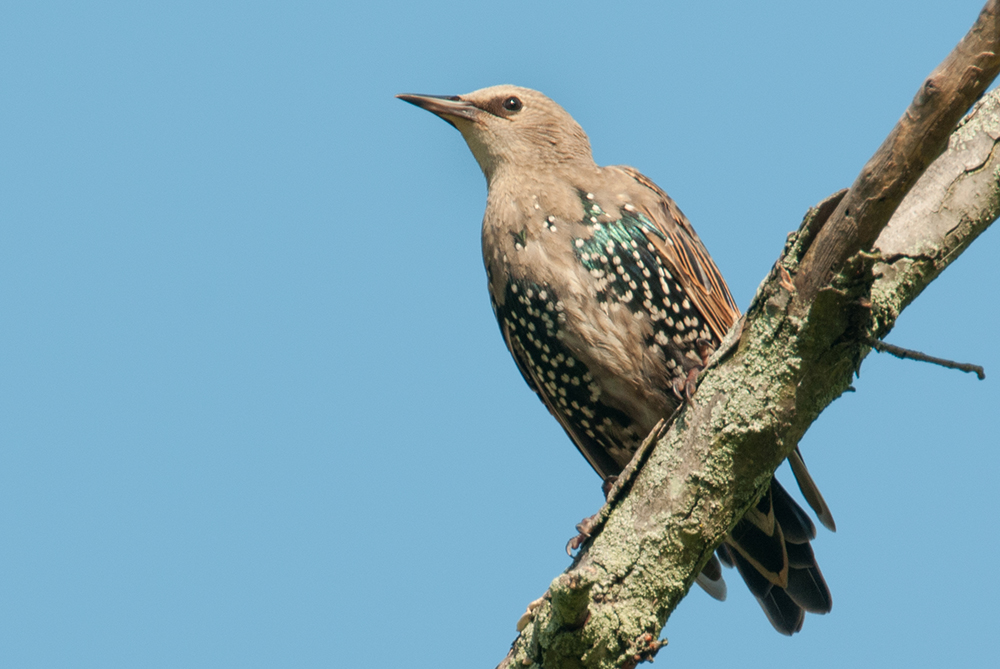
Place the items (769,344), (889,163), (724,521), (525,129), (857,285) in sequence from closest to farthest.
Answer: (889,163)
(857,285)
(769,344)
(724,521)
(525,129)

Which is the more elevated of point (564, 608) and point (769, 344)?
point (769, 344)

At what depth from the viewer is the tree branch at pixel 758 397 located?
123 inches

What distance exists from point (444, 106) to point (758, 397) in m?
2.78

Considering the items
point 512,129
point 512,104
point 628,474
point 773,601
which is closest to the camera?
point 628,474

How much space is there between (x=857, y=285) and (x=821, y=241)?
17cm

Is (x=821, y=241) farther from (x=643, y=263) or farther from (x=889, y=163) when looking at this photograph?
(x=643, y=263)

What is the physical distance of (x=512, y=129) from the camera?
17.9 ft

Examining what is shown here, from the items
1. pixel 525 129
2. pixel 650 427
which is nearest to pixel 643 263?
pixel 650 427

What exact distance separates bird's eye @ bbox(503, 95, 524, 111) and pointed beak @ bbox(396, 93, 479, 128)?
0.17 metres

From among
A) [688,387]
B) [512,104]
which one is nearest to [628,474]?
[688,387]

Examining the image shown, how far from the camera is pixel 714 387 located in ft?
11.6

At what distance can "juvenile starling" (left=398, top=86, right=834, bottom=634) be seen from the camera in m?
4.68

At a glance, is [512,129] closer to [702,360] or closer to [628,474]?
[702,360]

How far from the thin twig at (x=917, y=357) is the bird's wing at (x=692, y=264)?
1622 mm
